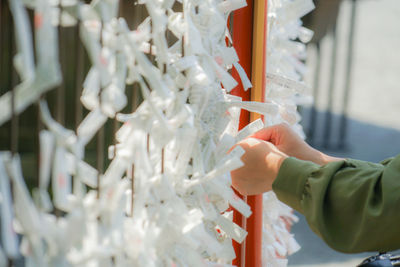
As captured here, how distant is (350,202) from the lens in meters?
0.76

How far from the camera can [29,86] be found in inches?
22.5

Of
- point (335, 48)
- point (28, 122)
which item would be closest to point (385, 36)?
point (335, 48)

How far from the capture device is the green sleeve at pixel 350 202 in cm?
74

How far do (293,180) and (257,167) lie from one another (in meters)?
0.07

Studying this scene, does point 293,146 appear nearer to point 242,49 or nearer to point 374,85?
point 242,49

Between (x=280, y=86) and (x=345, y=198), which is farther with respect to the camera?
(x=280, y=86)

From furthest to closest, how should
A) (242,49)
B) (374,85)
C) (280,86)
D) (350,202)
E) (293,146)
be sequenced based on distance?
(374,85)
(280,86)
(242,49)
(293,146)
(350,202)

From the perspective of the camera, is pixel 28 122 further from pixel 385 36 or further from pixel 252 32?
pixel 385 36

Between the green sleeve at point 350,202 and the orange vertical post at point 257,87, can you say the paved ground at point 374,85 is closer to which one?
the orange vertical post at point 257,87

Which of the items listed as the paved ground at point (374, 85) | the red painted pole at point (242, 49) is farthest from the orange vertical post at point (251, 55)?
the paved ground at point (374, 85)

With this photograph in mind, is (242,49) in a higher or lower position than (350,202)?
higher

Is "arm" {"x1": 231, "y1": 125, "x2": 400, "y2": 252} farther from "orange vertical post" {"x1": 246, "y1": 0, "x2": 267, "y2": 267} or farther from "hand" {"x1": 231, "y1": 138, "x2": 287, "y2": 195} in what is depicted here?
"orange vertical post" {"x1": 246, "y1": 0, "x2": 267, "y2": 267}

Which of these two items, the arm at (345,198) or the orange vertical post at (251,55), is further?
the orange vertical post at (251,55)

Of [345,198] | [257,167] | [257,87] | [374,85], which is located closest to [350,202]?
[345,198]
